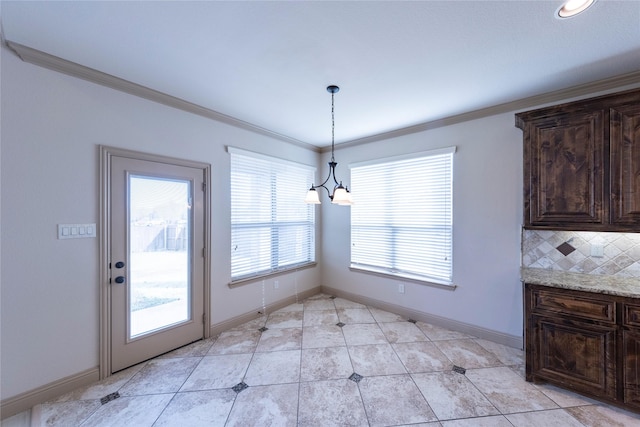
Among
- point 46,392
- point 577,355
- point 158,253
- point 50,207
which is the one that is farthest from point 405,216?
point 46,392

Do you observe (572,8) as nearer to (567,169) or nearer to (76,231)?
(567,169)

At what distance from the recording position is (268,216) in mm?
3797

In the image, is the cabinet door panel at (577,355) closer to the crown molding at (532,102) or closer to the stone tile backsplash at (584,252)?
the stone tile backsplash at (584,252)

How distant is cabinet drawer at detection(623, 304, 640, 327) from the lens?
70.9 inches

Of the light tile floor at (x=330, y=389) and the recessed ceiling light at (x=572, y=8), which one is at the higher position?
the recessed ceiling light at (x=572, y=8)

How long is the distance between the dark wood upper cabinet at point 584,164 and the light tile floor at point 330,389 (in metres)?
1.45

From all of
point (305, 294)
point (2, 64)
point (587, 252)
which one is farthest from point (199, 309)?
point (587, 252)

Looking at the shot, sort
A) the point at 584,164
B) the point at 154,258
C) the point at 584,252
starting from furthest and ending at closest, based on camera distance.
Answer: the point at 154,258, the point at 584,252, the point at 584,164

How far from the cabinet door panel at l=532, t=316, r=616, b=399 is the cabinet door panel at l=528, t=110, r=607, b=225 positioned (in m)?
0.88

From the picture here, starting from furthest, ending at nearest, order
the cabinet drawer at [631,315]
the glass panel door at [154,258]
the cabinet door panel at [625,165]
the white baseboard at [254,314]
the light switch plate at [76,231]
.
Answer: the white baseboard at [254,314] → the glass panel door at [154,258] → the light switch plate at [76,231] → the cabinet door panel at [625,165] → the cabinet drawer at [631,315]

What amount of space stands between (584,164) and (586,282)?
99cm

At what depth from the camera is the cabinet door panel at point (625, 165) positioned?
6.40 ft

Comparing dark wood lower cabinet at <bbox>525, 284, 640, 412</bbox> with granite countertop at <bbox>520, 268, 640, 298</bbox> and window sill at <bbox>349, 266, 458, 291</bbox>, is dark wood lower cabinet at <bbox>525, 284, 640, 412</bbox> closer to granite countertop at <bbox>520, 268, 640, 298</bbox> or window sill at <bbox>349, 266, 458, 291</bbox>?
granite countertop at <bbox>520, 268, 640, 298</bbox>

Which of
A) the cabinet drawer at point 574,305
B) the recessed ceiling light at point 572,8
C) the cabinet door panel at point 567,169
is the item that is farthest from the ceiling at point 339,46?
the cabinet drawer at point 574,305
